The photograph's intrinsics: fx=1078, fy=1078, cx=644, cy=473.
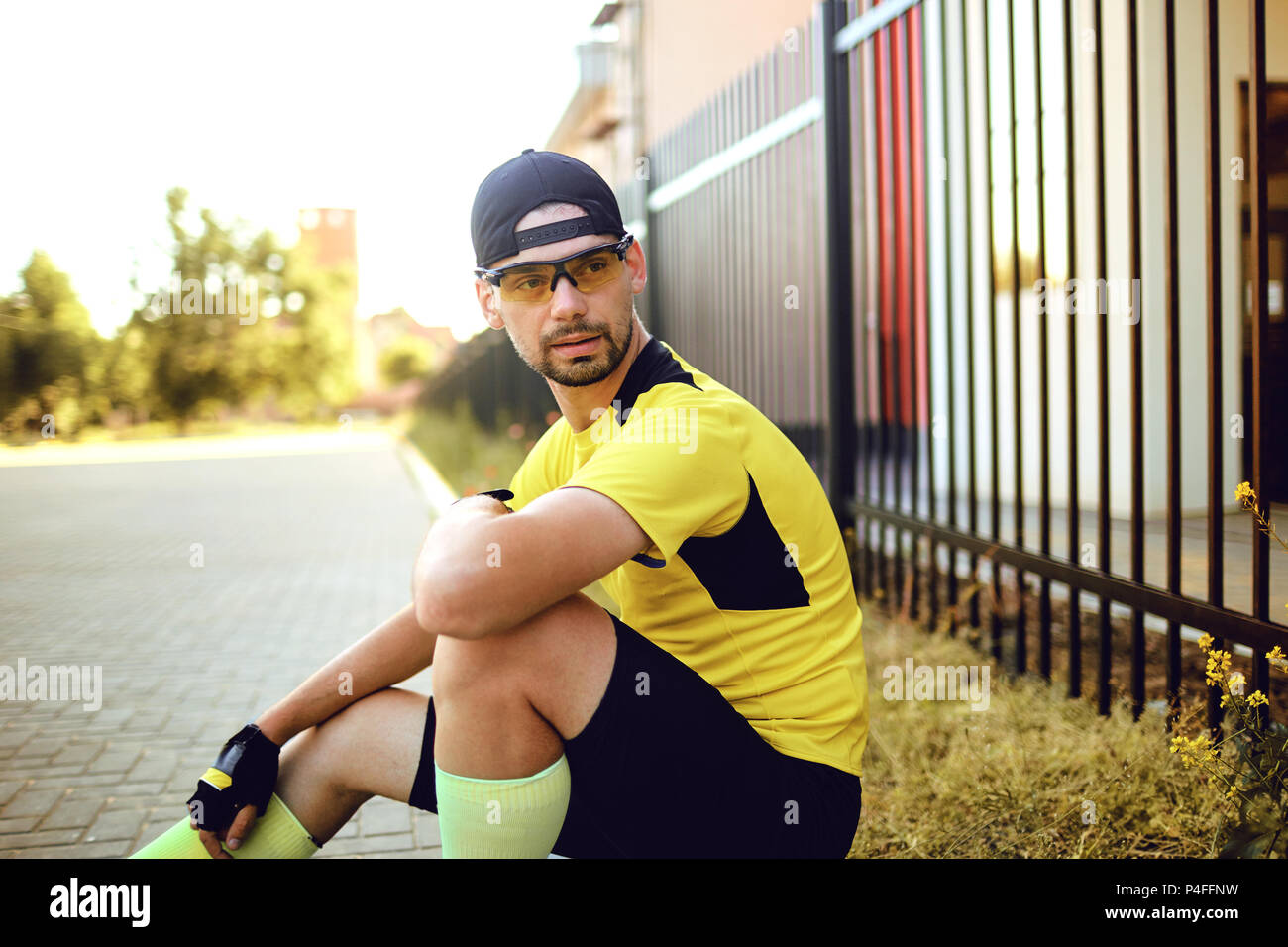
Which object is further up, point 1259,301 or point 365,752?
point 1259,301

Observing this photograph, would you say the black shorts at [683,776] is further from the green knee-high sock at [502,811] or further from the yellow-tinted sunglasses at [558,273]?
the yellow-tinted sunglasses at [558,273]

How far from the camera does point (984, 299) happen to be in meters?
7.62

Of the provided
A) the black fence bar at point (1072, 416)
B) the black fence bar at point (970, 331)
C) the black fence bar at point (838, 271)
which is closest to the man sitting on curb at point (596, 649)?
the black fence bar at point (1072, 416)

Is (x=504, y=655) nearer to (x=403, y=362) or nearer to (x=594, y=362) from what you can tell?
(x=594, y=362)

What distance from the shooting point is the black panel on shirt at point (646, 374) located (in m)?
2.06

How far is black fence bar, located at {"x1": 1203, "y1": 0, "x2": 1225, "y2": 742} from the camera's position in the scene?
8.64 ft

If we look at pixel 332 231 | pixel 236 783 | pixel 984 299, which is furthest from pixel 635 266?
pixel 332 231

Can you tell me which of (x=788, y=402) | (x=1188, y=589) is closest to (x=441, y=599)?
(x=1188, y=589)

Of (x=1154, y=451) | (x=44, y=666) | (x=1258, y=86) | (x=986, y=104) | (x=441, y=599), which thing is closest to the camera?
(x=441, y=599)

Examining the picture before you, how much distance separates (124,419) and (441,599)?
32189 mm

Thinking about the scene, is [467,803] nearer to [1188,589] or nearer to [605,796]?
[605,796]

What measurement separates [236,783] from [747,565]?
3.29 feet

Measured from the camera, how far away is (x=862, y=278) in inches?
204
